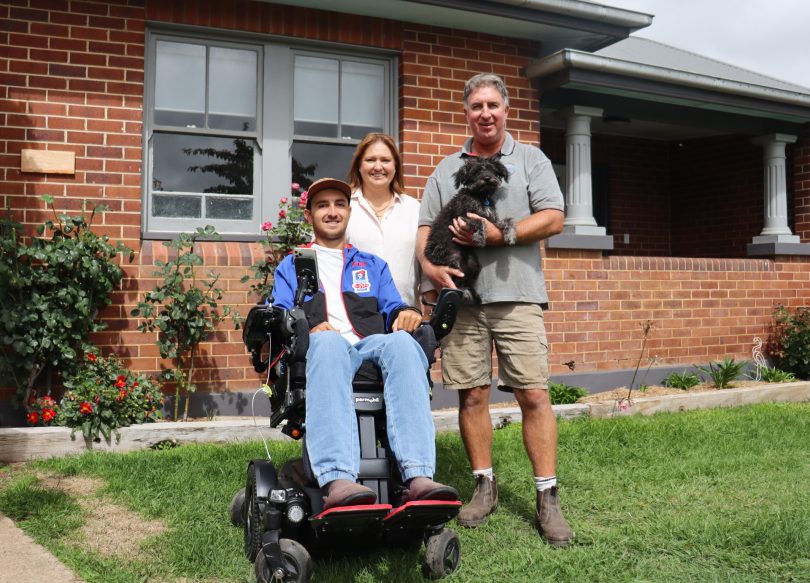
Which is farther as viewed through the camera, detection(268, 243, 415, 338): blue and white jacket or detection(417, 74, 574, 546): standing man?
detection(417, 74, 574, 546): standing man

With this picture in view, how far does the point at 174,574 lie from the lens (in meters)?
3.01

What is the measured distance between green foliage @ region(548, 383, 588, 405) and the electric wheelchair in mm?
3708

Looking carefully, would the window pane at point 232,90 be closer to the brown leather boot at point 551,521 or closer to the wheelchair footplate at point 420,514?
the brown leather boot at point 551,521

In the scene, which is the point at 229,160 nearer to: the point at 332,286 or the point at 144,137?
the point at 144,137

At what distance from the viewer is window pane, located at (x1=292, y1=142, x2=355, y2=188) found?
6555 millimetres

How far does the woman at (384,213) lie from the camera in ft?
11.8

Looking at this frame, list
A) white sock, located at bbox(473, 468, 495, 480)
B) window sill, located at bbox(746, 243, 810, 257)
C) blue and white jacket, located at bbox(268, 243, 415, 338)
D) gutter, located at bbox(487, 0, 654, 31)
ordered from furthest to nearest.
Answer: window sill, located at bbox(746, 243, 810, 257), gutter, located at bbox(487, 0, 654, 31), white sock, located at bbox(473, 468, 495, 480), blue and white jacket, located at bbox(268, 243, 415, 338)

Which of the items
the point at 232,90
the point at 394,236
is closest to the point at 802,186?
the point at 232,90

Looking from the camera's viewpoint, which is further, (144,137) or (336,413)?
(144,137)

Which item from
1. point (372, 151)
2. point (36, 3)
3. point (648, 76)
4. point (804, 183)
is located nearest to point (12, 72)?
point (36, 3)

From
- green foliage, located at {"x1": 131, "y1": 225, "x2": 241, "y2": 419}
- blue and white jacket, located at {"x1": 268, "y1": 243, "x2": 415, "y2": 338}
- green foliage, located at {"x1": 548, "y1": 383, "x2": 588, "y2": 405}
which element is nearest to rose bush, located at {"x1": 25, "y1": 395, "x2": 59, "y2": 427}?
green foliage, located at {"x1": 131, "y1": 225, "x2": 241, "y2": 419}

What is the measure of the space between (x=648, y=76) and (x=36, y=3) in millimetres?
5468

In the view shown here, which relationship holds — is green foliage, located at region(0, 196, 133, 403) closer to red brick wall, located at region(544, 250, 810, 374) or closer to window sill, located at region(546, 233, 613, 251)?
window sill, located at region(546, 233, 613, 251)

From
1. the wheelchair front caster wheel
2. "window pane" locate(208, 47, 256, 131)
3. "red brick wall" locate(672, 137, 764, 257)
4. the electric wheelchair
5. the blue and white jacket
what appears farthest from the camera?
"red brick wall" locate(672, 137, 764, 257)
